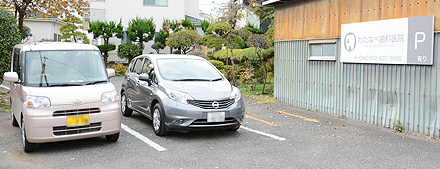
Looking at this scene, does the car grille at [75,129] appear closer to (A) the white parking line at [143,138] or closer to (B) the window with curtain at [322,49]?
(A) the white parking line at [143,138]

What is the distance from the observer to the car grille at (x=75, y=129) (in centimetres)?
553

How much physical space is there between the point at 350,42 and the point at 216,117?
4.22 metres

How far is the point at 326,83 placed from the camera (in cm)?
973

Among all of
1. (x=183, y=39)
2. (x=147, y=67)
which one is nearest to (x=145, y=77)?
(x=147, y=67)

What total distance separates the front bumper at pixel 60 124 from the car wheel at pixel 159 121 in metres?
1.04

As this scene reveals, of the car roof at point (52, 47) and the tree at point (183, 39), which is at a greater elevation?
the tree at point (183, 39)

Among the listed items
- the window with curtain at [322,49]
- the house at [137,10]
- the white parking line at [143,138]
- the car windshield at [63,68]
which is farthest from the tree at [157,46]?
the car windshield at [63,68]

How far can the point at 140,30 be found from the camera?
83.7 feet

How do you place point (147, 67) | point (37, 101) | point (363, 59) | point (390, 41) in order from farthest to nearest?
point (363, 59) < point (147, 67) < point (390, 41) < point (37, 101)

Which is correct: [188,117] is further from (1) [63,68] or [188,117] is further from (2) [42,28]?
(2) [42,28]

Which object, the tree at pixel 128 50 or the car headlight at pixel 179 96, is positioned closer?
the car headlight at pixel 179 96

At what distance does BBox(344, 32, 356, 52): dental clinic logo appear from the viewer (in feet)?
28.6

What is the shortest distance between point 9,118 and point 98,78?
12.3ft

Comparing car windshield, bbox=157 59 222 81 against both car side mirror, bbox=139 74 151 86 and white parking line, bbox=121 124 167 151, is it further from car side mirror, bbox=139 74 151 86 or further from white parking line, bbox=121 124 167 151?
white parking line, bbox=121 124 167 151
